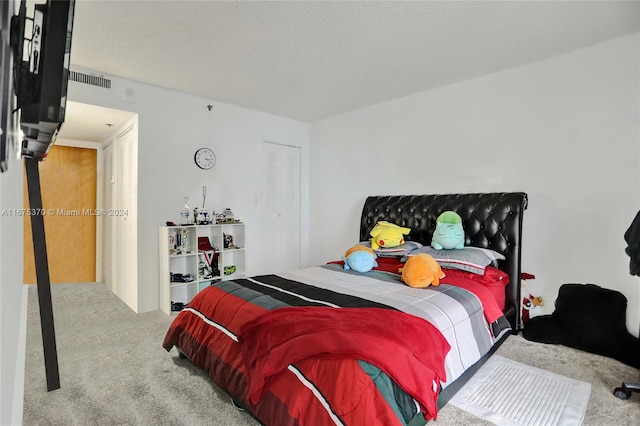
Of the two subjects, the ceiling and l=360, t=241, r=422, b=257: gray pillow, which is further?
l=360, t=241, r=422, b=257: gray pillow

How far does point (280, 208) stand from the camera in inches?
199

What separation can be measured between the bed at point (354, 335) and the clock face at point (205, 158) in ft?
6.94

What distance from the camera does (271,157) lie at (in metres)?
4.93

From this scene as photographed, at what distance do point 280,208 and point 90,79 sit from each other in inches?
108

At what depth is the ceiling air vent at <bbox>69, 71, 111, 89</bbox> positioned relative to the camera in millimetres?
3234

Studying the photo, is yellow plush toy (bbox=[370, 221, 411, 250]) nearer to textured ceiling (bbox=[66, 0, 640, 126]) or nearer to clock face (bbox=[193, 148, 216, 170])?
textured ceiling (bbox=[66, 0, 640, 126])

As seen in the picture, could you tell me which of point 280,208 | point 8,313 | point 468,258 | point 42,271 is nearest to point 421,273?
point 468,258

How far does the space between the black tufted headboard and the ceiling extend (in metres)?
1.28

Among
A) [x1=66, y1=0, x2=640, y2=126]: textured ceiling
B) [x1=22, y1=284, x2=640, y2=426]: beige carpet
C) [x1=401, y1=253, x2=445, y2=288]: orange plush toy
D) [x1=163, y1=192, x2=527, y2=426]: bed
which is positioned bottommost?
[x1=22, y1=284, x2=640, y2=426]: beige carpet

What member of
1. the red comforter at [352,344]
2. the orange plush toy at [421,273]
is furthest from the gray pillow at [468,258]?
the red comforter at [352,344]

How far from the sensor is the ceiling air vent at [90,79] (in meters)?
3.23

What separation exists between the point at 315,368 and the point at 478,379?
1.40 metres

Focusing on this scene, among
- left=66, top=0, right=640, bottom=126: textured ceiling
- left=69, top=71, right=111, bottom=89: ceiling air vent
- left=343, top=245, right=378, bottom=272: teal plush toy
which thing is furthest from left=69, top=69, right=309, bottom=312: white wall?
left=343, top=245, right=378, bottom=272: teal plush toy

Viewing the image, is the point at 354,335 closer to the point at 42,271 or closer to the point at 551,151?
the point at 42,271
